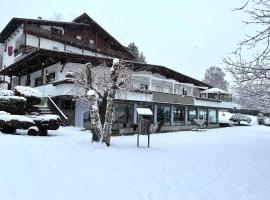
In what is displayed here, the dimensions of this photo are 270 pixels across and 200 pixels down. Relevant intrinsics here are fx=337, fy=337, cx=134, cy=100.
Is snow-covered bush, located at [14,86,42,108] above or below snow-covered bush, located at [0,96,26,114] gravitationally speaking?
above

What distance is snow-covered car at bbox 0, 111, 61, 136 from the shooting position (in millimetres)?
16234

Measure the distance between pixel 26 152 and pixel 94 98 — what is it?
522 cm

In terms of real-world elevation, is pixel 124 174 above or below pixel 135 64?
below

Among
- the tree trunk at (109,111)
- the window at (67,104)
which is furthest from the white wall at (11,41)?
the tree trunk at (109,111)

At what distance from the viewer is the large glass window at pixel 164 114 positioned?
34.1 metres

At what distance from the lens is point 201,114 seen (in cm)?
4144

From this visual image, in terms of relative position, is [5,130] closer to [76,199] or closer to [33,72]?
[76,199]

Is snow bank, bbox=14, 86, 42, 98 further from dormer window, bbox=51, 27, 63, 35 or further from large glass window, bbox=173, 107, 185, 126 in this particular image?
dormer window, bbox=51, 27, 63, 35

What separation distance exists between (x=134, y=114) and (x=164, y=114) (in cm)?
551

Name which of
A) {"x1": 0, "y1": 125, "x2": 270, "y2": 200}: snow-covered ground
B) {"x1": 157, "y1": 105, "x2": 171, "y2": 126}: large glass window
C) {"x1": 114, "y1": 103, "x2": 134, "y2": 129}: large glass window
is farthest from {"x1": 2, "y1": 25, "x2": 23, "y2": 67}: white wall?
{"x1": 0, "y1": 125, "x2": 270, "y2": 200}: snow-covered ground

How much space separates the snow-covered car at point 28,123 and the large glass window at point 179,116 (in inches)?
786

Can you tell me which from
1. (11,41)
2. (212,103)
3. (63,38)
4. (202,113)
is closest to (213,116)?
(202,113)

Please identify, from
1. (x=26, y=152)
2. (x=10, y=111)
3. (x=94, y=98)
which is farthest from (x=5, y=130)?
(x=26, y=152)

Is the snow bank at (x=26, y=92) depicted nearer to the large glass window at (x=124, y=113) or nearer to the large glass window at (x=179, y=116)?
the large glass window at (x=124, y=113)
